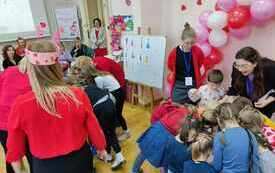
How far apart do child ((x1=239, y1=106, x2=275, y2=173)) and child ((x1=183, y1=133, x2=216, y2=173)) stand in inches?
11.1

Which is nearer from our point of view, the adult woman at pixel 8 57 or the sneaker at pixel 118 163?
the sneaker at pixel 118 163

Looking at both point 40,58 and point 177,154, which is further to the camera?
point 177,154

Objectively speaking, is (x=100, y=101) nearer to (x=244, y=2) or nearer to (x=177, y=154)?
(x=177, y=154)

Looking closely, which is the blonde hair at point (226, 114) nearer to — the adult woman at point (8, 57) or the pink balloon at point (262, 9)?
the pink balloon at point (262, 9)

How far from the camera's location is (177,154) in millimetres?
1702

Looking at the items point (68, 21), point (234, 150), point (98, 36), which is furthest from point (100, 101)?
point (68, 21)

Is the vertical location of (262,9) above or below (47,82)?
above

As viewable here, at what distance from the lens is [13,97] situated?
5.83ft

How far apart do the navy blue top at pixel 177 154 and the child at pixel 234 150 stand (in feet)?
0.69

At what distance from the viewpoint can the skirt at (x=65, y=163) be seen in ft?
4.22

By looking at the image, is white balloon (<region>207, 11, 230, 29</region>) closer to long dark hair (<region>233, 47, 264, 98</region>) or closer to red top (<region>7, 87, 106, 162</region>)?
long dark hair (<region>233, 47, 264, 98</region>)

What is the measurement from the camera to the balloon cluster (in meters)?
2.42

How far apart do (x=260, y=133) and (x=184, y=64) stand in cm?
132

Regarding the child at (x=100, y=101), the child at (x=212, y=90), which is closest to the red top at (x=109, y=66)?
the child at (x=100, y=101)
